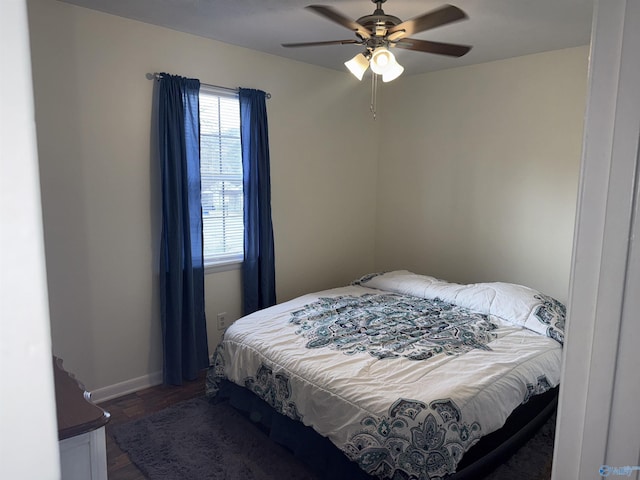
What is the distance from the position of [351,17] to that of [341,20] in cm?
72

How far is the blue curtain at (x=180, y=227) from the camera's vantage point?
304 centimetres

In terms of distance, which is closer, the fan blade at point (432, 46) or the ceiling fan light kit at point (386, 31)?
the ceiling fan light kit at point (386, 31)

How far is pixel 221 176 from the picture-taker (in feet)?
11.5

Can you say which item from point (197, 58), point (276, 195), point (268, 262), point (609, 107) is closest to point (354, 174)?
point (276, 195)

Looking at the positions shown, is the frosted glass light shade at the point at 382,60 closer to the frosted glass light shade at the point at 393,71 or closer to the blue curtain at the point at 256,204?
the frosted glass light shade at the point at 393,71

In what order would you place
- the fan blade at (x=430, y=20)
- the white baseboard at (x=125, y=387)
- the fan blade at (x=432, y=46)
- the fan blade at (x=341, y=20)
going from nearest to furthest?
the fan blade at (x=430, y=20)
the fan blade at (x=341, y=20)
the fan blade at (x=432, y=46)
the white baseboard at (x=125, y=387)

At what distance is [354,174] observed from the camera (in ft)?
14.9

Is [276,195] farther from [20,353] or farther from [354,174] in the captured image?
[20,353]

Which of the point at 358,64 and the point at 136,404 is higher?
the point at 358,64

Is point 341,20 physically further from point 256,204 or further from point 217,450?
point 217,450

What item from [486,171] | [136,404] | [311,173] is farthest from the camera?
[311,173]

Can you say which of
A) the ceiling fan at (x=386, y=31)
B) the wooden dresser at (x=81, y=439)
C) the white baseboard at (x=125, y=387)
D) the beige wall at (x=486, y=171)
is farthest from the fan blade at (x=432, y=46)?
the white baseboard at (x=125, y=387)

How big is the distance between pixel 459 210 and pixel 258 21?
2.43 metres

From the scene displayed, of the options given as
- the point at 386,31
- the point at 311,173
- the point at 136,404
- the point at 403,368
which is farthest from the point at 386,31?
the point at 136,404
